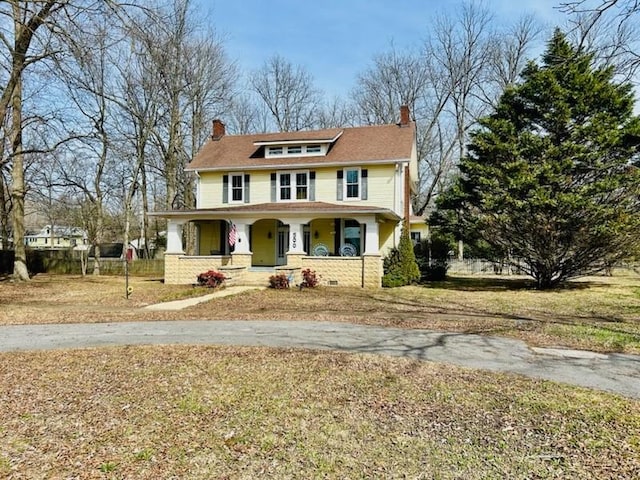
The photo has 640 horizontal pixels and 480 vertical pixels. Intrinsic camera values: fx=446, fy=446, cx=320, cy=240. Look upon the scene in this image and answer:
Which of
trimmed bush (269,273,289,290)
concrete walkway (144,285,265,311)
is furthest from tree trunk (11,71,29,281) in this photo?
trimmed bush (269,273,289,290)

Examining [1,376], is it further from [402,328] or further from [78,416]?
[402,328]

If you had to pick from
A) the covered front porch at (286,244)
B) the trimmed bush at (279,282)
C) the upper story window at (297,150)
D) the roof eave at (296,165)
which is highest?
the upper story window at (297,150)

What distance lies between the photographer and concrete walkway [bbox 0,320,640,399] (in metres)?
5.84

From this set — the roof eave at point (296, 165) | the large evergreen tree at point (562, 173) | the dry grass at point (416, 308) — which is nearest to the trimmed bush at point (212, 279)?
the dry grass at point (416, 308)

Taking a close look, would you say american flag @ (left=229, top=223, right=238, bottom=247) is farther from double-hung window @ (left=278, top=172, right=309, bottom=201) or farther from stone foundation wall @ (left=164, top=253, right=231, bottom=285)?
double-hung window @ (left=278, top=172, right=309, bottom=201)

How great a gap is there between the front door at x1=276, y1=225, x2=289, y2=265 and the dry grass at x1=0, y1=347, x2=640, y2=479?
16.2m

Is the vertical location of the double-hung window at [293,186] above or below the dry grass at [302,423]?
above

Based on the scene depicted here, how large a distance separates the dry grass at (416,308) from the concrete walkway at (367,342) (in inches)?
29.5

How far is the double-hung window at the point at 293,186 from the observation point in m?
21.5

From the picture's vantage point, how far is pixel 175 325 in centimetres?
A: 933

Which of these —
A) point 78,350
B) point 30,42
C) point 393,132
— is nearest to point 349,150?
point 393,132

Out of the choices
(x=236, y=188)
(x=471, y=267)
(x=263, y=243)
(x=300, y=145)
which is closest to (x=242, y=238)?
(x=263, y=243)

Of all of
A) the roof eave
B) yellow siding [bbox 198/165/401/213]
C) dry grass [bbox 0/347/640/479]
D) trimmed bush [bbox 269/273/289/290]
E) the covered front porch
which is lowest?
dry grass [bbox 0/347/640/479]

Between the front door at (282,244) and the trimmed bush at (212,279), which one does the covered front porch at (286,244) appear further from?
the trimmed bush at (212,279)
